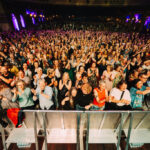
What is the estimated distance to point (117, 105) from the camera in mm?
2725

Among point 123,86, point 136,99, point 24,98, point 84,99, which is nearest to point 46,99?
point 24,98

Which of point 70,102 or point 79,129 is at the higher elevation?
point 70,102

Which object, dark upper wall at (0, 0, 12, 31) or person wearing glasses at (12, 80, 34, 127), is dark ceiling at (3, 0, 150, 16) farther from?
person wearing glasses at (12, 80, 34, 127)

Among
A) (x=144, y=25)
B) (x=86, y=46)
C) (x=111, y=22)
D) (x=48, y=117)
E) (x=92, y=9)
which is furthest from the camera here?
(x=92, y=9)

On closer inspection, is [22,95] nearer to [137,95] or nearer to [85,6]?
[137,95]

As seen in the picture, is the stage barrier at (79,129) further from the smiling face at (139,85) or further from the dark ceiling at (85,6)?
the dark ceiling at (85,6)

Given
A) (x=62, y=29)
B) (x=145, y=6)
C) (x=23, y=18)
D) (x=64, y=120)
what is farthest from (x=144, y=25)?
(x=23, y=18)

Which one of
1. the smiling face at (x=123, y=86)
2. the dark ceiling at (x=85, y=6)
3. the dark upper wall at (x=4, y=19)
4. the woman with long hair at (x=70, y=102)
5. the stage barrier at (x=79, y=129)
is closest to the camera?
the stage barrier at (x=79, y=129)

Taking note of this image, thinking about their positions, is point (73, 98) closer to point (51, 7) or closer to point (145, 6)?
point (51, 7)

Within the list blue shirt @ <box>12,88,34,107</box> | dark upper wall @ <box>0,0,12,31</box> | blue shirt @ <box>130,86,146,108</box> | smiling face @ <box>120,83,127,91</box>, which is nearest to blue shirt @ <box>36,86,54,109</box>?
blue shirt @ <box>12,88,34,107</box>

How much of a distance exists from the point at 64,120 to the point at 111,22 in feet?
50.4

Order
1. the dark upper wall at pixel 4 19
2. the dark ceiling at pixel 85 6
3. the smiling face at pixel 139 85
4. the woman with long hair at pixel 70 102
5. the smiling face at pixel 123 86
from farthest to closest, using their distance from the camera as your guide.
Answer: the dark ceiling at pixel 85 6, the dark upper wall at pixel 4 19, the woman with long hair at pixel 70 102, the smiling face at pixel 139 85, the smiling face at pixel 123 86

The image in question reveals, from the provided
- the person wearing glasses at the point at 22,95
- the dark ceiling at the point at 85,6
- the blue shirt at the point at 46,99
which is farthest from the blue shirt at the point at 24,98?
the dark ceiling at the point at 85,6

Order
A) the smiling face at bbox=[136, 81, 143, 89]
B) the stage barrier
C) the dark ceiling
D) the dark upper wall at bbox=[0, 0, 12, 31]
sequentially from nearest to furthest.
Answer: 1. the stage barrier
2. the smiling face at bbox=[136, 81, 143, 89]
3. the dark upper wall at bbox=[0, 0, 12, 31]
4. the dark ceiling
